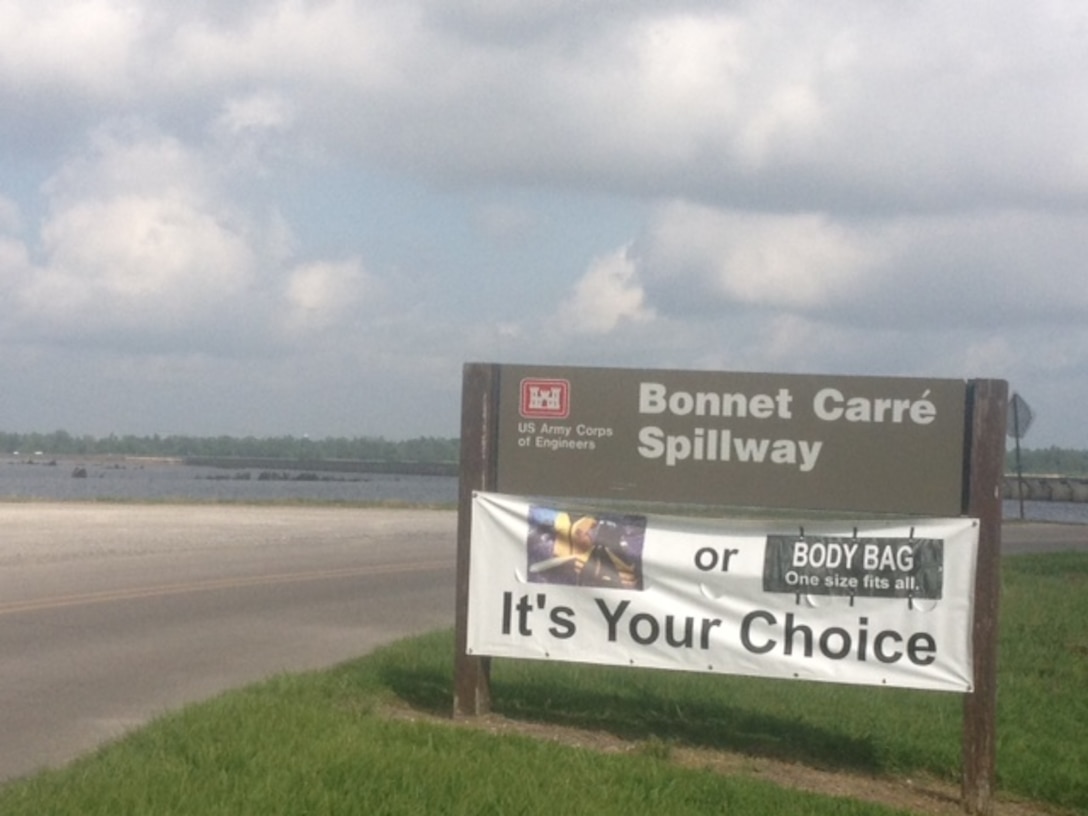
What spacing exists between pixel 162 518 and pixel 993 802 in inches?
1010

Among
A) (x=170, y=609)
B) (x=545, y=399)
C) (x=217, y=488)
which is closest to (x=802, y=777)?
(x=545, y=399)

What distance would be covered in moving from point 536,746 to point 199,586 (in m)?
10.5

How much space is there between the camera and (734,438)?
8.80 meters

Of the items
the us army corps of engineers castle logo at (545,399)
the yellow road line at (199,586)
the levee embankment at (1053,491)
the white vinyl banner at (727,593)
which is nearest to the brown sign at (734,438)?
the us army corps of engineers castle logo at (545,399)

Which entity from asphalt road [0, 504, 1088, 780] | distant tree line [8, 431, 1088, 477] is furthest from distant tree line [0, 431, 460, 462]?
asphalt road [0, 504, 1088, 780]

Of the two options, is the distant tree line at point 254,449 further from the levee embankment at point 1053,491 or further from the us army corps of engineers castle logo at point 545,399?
the us army corps of engineers castle logo at point 545,399

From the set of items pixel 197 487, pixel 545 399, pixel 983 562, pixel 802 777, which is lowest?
pixel 802 777

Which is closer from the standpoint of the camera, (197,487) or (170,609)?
(170,609)

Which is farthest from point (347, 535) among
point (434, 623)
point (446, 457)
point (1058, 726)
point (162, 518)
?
point (446, 457)

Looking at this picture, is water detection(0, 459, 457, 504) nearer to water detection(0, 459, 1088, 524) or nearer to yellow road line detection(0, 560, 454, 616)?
water detection(0, 459, 1088, 524)

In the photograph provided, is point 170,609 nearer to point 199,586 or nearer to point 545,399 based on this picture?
point 199,586

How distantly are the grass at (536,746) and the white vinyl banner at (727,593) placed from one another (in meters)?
0.60

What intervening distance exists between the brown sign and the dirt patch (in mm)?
1436

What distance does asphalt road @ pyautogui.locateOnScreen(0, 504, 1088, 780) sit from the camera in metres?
10.0
